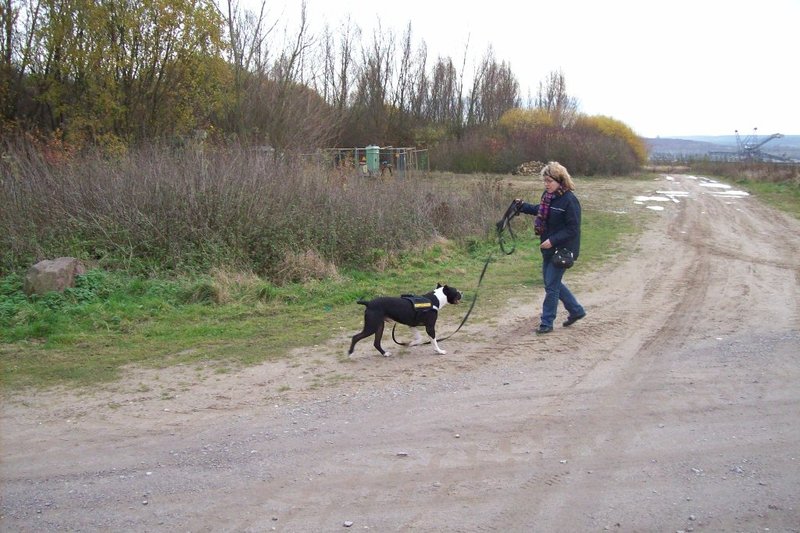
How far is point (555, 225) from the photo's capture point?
8289 millimetres

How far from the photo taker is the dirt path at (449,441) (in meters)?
4.18

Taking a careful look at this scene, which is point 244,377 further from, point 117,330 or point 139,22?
point 139,22

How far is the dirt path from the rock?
3975 millimetres

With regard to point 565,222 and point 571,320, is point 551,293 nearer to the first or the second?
point 571,320

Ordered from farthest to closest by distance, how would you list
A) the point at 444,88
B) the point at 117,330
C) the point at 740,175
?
the point at 444,88 < the point at 740,175 < the point at 117,330

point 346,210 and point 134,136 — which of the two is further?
point 134,136

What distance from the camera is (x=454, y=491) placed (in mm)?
4422

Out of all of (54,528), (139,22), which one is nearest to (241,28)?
(139,22)

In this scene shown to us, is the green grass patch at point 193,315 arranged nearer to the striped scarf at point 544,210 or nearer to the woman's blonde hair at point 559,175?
the striped scarf at point 544,210

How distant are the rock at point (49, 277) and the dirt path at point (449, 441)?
3975 mm

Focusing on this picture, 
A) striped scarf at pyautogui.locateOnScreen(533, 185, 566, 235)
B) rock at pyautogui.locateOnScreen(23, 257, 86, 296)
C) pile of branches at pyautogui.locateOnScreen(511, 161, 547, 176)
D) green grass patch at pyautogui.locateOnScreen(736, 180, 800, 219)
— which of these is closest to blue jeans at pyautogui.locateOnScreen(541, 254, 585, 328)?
striped scarf at pyautogui.locateOnScreen(533, 185, 566, 235)

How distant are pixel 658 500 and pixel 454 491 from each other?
131cm

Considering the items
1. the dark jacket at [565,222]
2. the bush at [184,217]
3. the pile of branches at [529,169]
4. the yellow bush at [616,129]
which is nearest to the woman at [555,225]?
the dark jacket at [565,222]

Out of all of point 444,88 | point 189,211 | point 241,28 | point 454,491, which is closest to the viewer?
point 454,491
